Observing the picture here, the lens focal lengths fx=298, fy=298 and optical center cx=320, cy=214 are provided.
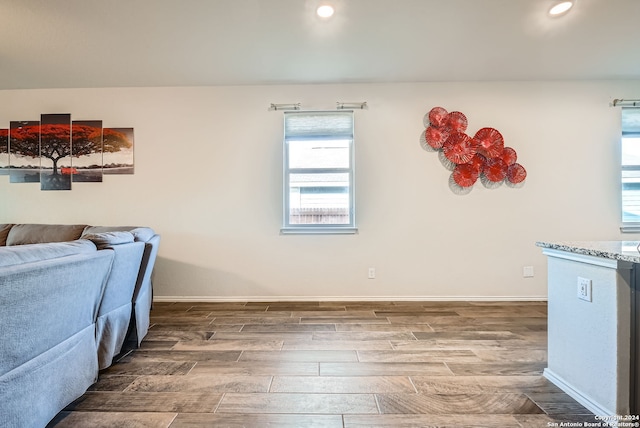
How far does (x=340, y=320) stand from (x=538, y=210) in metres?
2.69

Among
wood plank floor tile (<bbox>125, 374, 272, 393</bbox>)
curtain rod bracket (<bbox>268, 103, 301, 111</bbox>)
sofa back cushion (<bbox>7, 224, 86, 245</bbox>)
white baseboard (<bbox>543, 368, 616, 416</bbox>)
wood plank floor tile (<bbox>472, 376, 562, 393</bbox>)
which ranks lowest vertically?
wood plank floor tile (<bbox>125, 374, 272, 393</bbox>)

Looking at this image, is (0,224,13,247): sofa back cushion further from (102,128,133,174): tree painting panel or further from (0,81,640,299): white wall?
(102,128,133,174): tree painting panel

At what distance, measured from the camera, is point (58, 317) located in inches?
56.4

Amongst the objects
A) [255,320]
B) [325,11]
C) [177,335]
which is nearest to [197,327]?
[177,335]

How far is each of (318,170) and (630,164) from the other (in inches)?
144

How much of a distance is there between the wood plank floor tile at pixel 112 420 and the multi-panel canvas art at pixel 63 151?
2785mm

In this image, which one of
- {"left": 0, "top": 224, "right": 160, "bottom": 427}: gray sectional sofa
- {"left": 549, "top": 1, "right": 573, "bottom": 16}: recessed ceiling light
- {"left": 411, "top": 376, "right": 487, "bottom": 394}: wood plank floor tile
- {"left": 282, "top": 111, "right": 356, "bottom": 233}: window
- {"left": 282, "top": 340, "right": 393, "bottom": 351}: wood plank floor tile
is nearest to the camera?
{"left": 0, "top": 224, "right": 160, "bottom": 427}: gray sectional sofa

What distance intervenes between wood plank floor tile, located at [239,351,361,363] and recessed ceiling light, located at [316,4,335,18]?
2.72 meters

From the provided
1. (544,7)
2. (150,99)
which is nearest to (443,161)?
(544,7)

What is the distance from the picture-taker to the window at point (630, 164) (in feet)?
11.5

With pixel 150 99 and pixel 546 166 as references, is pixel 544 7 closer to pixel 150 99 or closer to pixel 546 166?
pixel 546 166

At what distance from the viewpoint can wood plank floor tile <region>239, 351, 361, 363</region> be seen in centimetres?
209

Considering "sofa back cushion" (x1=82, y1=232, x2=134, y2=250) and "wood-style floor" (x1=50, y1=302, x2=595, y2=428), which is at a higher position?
"sofa back cushion" (x1=82, y1=232, x2=134, y2=250)

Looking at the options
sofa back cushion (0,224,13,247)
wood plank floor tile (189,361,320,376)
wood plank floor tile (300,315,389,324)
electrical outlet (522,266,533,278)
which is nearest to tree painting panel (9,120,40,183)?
sofa back cushion (0,224,13,247)
